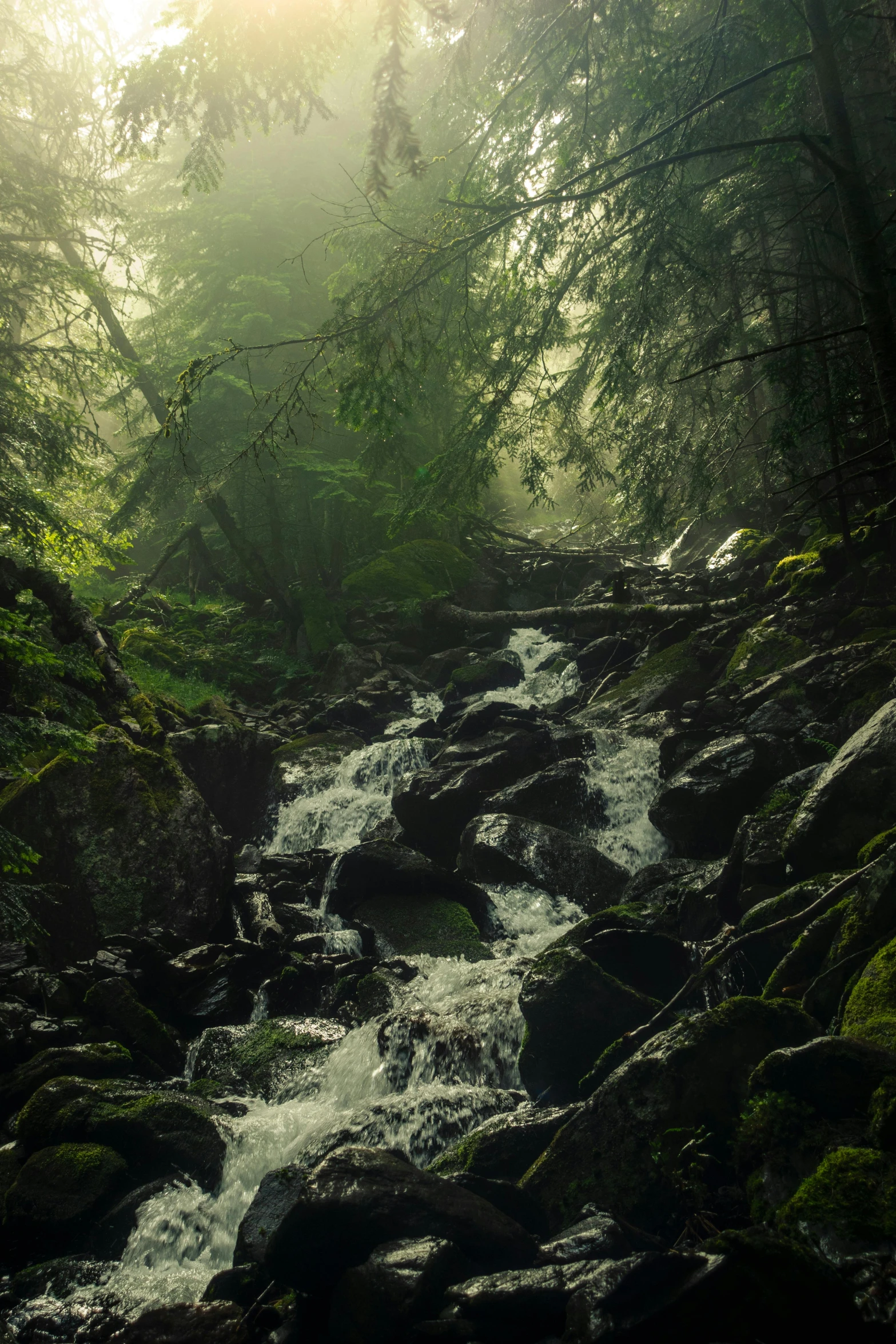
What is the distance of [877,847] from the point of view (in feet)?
15.7

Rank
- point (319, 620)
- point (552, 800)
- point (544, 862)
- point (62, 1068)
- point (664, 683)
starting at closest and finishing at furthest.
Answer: point (62, 1068) → point (544, 862) → point (552, 800) → point (664, 683) → point (319, 620)

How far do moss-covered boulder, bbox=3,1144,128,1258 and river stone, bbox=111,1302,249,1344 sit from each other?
99 centimetres

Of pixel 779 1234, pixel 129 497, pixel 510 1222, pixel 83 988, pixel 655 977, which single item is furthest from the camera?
pixel 129 497

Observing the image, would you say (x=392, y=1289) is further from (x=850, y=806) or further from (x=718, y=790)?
(x=718, y=790)

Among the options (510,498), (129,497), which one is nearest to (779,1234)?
(129,497)

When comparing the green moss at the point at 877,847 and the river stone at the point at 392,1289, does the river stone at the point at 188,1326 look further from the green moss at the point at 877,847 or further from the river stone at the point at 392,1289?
the green moss at the point at 877,847

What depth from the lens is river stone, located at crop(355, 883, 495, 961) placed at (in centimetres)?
769

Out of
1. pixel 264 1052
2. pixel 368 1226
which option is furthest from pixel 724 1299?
pixel 264 1052

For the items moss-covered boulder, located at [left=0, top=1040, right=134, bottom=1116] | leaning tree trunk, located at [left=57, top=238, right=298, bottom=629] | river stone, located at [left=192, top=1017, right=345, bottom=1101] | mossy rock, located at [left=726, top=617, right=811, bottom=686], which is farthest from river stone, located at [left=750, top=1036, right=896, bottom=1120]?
leaning tree trunk, located at [left=57, top=238, right=298, bottom=629]

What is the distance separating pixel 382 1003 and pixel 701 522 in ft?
55.9

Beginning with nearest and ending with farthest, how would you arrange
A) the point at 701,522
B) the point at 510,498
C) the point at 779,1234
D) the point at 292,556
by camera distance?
the point at 779,1234, the point at 292,556, the point at 701,522, the point at 510,498

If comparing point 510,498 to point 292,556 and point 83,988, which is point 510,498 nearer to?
point 292,556

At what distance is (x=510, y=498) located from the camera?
3438 cm

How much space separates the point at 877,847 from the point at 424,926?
498 centimetres
